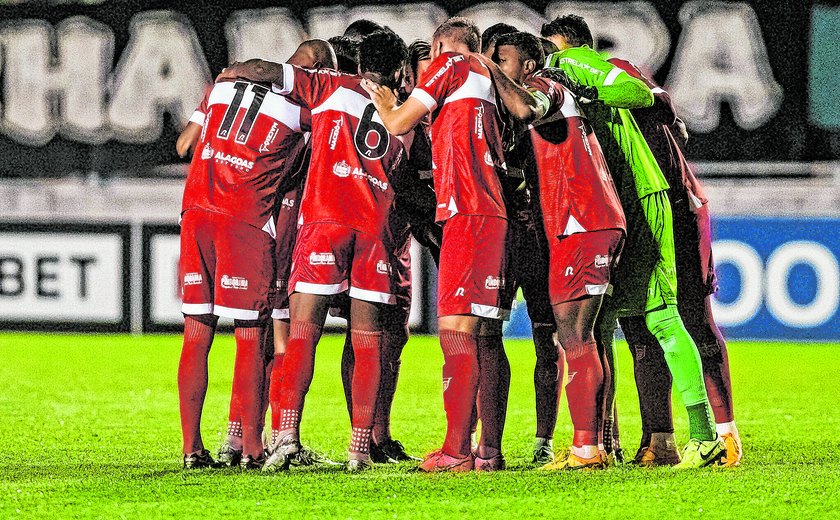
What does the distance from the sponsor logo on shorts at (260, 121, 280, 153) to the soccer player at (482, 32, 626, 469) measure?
111 centimetres

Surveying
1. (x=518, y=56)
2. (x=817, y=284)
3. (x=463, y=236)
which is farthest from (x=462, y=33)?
(x=817, y=284)

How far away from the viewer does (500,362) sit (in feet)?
21.1

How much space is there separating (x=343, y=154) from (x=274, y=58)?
30.4ft

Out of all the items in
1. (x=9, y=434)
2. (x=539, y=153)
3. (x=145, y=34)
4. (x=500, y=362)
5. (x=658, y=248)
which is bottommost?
(x=9, y=434)

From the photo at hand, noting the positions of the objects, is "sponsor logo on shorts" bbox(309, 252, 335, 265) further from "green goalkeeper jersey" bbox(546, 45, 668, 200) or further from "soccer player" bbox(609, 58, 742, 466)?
"soccer player" bbox(609, 58, 742, 466)

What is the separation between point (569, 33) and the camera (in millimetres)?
6699

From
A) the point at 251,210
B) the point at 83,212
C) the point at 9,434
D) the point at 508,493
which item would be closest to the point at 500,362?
the point at 508,493

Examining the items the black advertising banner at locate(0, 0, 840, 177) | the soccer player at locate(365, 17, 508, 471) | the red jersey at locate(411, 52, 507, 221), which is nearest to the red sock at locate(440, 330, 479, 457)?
the soccer player at locate(365, 17, 508, 471)

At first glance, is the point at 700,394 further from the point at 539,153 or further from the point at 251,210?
the point at 251,210

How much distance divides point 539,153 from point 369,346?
4.00 feet

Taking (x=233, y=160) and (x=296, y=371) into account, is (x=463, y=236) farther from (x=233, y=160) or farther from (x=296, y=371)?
(x=233, y=160)

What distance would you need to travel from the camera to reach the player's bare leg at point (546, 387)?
264 inches

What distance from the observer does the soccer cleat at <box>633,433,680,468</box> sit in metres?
6.53

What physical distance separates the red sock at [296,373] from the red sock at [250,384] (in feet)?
0.55
